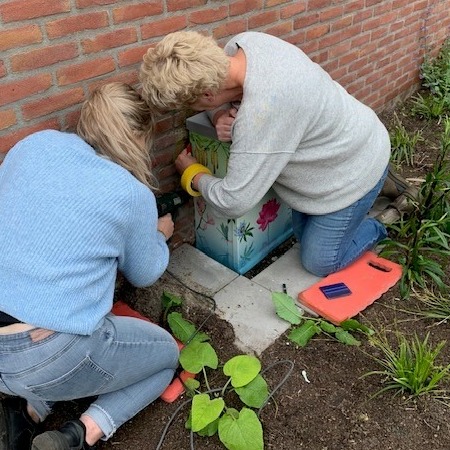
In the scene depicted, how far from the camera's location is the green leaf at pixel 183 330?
7.36 feet

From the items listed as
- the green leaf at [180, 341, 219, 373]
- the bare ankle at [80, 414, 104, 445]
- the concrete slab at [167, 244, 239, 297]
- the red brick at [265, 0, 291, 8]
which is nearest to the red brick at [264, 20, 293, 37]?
the red brick at [265, 0, 291, 8]

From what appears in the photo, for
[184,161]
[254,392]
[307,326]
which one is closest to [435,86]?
[184,161]

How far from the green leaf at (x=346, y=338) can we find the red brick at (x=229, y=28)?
1630 mm

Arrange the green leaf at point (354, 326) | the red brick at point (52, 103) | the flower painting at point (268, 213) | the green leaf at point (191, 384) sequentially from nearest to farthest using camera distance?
the red brick at point (52, 103) < the green leaf at point (191, 384) < the green leaf at point (354, 326) < the flower painting at point (268, 213)

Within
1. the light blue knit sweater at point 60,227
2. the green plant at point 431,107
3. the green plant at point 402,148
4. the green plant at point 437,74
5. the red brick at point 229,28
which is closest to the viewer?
the light blue knit sweater at point 60,227

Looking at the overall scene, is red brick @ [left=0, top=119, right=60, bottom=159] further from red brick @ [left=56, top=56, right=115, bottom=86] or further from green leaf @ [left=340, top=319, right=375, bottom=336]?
green leaf @ [left=340, top=319, right=375, bottom=336]

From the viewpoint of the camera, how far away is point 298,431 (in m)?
1.91

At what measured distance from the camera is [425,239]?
2.55m

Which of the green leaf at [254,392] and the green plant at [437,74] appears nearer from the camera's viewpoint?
the green leaf at [254,392]

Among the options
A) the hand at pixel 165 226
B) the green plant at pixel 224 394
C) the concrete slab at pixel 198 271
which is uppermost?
the hand at pixel 165 226

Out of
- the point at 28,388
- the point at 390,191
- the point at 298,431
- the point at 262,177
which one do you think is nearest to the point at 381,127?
the point at 390,191

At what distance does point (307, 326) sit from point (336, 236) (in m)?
0.54

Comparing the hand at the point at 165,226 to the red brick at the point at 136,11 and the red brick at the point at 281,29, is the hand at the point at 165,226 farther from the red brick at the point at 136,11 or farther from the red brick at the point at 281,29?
the red brick at the point at 281,29

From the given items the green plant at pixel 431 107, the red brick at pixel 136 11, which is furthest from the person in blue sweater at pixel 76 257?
the green plant at pixel 431 107
